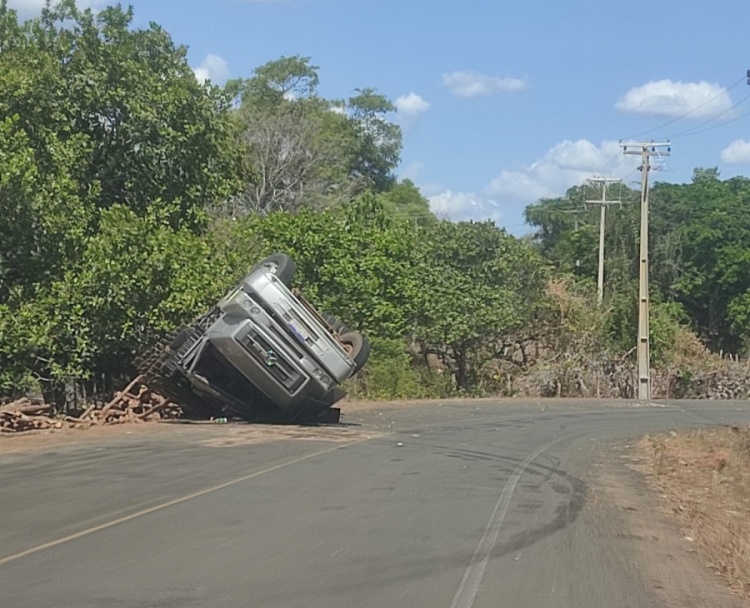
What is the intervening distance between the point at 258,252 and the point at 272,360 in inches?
422

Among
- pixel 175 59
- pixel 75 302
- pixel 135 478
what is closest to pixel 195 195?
pixel 175 59

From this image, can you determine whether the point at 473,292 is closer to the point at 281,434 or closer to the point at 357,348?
the point at 357,348

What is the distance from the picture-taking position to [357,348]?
23.0 meters

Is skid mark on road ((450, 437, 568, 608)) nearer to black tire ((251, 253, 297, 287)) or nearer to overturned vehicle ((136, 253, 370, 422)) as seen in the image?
overturned vehicle ((136, 253, 370, 422))

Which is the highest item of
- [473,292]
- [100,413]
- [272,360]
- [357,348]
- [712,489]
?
[473,292]

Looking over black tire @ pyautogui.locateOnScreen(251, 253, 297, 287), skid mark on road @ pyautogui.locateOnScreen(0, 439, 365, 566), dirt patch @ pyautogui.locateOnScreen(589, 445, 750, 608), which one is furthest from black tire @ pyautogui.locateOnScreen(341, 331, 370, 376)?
dirt patch @ pyautogui.locateOnScreen(589, 445, 750, 608)

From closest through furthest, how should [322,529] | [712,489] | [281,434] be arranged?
[322,529] < [712,489] < [281,434]

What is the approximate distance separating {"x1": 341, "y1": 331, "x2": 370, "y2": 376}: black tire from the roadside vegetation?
125 inches

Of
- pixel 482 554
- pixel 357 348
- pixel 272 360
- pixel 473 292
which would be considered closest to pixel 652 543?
pixel 482 554

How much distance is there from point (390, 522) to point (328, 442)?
824 centimetres

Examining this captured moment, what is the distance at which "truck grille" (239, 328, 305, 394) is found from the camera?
20.6 meters

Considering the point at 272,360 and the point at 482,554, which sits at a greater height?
the point at 272,360

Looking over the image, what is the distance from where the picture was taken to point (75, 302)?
22766mm

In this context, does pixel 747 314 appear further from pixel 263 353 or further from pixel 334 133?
pixel 263 353
